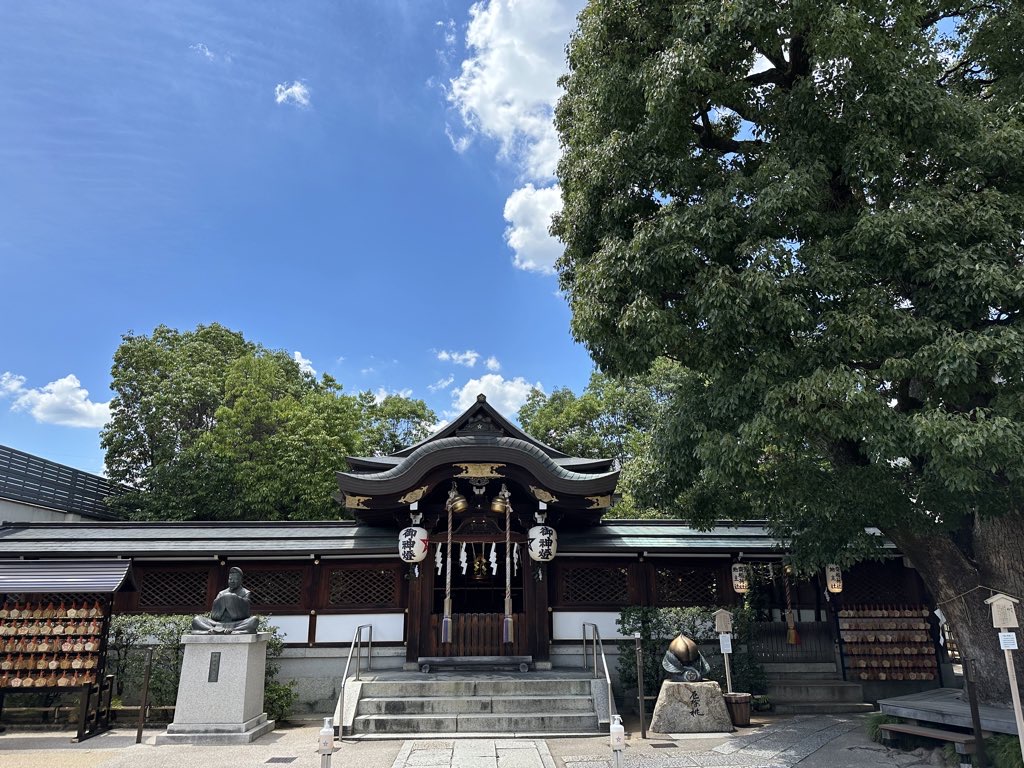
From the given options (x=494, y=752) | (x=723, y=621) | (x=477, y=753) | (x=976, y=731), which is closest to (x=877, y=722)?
(x=976, y=731)

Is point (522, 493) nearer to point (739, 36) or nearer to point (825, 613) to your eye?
point (825, 613)

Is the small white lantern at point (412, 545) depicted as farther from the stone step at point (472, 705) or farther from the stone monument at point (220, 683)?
the stone monument at point (220, 683)

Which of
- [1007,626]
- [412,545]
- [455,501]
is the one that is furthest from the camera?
[455,501]

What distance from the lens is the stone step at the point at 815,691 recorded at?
1167 cm

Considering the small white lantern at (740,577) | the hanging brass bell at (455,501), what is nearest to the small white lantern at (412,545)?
the hanging brass bell at (455,501)

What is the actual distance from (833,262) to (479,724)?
27.4 ft

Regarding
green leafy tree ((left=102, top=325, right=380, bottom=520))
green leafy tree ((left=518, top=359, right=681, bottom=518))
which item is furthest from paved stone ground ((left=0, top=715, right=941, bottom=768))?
green leafy tree ((left=518, top=359, right=681, bottom=518))

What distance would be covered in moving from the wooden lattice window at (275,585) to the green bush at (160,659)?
62cm

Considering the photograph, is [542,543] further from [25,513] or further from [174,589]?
[25,513]

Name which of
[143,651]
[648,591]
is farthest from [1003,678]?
[143,651]

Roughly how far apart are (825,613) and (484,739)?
7761 millimetres

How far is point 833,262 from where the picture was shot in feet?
25.3

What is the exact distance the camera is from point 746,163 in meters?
9.39

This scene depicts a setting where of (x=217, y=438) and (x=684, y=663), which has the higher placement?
(x=217, y=438)
